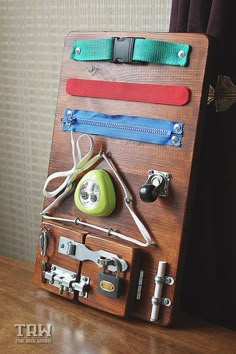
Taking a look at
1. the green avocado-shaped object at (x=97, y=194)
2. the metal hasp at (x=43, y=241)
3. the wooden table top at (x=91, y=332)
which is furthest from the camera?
the metal hasp at (x=43, y=241)

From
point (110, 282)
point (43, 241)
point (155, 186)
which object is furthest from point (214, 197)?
point (43, 241)

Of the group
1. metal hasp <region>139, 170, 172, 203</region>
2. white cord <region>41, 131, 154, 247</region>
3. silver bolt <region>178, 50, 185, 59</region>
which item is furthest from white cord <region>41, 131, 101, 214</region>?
silver bolt <region>178, 50, 185, 59</region>

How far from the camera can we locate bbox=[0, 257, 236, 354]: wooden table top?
1.12m

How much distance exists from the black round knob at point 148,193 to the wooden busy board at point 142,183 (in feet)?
0.10

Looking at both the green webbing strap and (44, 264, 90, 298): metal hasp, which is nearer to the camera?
the green webbing strap

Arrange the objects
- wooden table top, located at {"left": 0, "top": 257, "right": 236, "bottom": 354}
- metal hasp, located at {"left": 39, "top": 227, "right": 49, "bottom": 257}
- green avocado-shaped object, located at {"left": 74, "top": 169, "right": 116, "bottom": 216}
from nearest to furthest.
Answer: wooden table top, located at {"left": 0, "top": 257, "right": 236, "bottom": 354}
green avocado-shaped object, located at {"left": 74, "top": 169, "right": 116, "bottom": 216}
metal hasp, located at {"left": 39, "top": 227, "right": 49, "bottom": 257}

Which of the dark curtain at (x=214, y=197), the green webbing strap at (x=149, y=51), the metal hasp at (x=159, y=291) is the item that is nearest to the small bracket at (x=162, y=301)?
the metal hasp at (x=159, y=291)

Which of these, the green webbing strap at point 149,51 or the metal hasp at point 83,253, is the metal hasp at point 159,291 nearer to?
the metal hasp at point 83,253

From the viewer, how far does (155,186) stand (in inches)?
46.2

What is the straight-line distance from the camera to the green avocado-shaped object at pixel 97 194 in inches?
48.4

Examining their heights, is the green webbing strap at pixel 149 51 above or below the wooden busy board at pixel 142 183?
above

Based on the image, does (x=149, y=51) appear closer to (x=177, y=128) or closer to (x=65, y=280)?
(x=177, y=128)

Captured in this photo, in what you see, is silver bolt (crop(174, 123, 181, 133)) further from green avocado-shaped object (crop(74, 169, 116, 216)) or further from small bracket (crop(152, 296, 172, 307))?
small bracket (crop(152, 296, 172, 307))

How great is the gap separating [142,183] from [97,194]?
90mm
